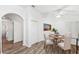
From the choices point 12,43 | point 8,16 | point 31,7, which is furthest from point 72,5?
point 12,43

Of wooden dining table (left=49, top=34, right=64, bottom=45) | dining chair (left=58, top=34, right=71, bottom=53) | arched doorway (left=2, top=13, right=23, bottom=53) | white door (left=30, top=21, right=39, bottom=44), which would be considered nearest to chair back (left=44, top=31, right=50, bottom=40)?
wooden dining table (left=49, top=34, right=64, bottom=45)

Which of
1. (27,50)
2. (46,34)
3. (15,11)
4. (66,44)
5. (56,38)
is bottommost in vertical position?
(27,50)

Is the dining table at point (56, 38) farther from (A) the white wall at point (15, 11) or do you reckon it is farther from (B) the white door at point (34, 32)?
(A) the white wall at point (15, 11)

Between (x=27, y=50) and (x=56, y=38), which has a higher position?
(x=56, y=38)

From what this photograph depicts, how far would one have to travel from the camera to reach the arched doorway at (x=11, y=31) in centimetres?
235

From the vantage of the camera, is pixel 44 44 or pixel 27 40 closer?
pixel 27 40

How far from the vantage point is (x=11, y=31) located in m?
2.44

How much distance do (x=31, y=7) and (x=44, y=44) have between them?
0.97 metres

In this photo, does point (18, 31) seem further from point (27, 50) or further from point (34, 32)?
point (27, 50)

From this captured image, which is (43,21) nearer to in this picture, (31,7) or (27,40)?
(31,7)

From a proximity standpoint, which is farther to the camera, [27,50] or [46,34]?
[46,34]

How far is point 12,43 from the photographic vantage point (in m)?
2.42

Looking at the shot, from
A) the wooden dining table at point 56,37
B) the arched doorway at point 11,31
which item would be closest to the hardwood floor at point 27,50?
the arched doorway at point 11,31

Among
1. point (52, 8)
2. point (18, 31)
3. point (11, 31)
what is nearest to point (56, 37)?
point (52, 8)
